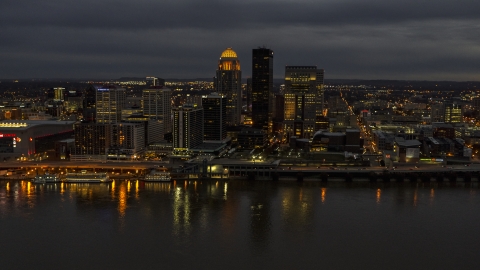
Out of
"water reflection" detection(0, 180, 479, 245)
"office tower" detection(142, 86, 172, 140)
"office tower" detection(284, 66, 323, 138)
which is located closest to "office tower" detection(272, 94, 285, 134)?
"office tower" detection(284, 66, 323, 138)

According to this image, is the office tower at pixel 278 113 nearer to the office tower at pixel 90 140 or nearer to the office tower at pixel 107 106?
the office tower at pixel 107 106

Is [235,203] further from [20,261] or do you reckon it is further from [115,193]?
[20,261]

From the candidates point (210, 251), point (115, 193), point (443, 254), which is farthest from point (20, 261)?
point (443, 254)

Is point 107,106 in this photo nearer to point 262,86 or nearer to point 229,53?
point 262,86

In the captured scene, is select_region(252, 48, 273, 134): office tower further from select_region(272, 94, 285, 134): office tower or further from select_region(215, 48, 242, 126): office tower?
select_region(215, 48, 242, 126): office tower

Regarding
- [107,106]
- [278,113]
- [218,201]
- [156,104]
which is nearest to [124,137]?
[107,106]

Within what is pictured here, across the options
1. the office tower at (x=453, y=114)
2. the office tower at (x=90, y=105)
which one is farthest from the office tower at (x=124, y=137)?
the office tower at (x=453, y=114)
